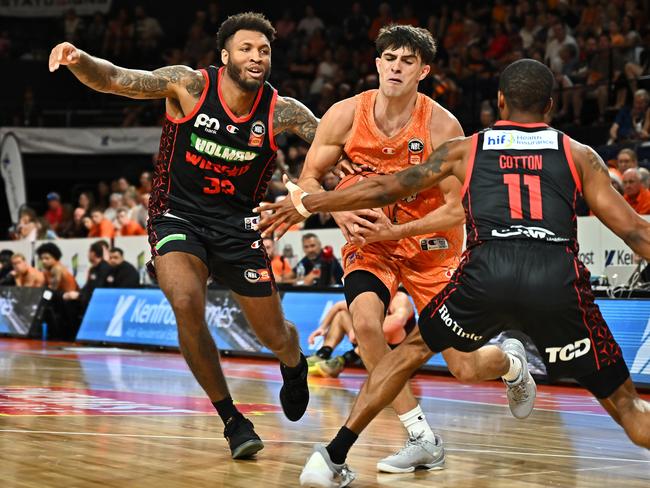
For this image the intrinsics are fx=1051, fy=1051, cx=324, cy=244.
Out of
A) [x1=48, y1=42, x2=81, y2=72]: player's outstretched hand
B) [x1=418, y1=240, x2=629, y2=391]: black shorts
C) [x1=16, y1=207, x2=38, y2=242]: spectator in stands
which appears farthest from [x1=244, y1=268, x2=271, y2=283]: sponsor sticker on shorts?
[x1=16, y1=207, x2=38, y2=242]: spectator in stands

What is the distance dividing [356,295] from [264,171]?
0.98 metres

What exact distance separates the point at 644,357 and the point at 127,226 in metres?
9.65

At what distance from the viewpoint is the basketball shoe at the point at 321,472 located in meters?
4.59

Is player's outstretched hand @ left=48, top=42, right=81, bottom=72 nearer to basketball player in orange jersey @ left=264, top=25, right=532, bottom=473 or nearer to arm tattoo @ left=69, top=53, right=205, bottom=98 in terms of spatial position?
arm tattoo @ left=69, top=53, right=205, bottom=98

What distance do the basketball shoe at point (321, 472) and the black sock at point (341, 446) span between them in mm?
21

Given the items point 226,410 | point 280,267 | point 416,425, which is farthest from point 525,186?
point 280,267

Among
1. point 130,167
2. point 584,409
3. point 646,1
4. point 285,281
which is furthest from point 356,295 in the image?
point 130,167

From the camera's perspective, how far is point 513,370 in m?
5.94

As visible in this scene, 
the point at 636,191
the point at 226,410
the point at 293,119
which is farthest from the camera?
the point at 636,191

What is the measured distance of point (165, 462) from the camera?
17.5ft

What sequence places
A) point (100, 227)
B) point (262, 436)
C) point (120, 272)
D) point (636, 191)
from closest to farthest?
point (262, 436) → point (636, 191) → point (120, 272) → point (100, 227)

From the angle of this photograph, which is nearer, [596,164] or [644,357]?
[596,164]

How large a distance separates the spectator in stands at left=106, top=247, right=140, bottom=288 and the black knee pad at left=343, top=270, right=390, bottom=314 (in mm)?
10436

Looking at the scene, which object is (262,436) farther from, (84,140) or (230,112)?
(84,140)
